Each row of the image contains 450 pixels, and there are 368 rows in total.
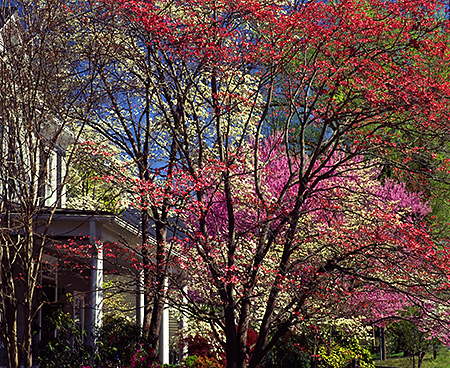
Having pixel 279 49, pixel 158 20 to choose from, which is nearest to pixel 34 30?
pixel 158 20

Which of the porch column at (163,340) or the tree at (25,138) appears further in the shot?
the porch column at (163,340)

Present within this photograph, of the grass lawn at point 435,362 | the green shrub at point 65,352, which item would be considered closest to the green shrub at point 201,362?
the green shrub at point 65,352

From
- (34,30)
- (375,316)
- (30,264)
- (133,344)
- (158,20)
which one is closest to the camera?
(30,264)

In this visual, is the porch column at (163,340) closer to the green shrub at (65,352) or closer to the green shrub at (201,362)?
the green shrub at (201,362)

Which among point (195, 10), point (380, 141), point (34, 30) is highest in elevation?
point (195, 10)

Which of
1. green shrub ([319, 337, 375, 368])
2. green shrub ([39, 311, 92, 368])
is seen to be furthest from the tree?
green shrub ([319, 337, 375, 368])

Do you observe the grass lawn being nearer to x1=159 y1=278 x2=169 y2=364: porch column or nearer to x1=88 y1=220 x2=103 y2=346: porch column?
x1=159 y1=278 x2=169 y2=364: porch column

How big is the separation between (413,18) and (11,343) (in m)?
8.26

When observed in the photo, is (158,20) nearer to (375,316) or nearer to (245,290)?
(245,290)

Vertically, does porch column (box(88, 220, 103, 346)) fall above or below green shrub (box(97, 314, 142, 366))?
above

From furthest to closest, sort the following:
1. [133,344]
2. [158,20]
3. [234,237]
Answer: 1. [133,344]
2. [234,237]
3. [158,20]

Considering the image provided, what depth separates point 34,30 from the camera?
27.1ft

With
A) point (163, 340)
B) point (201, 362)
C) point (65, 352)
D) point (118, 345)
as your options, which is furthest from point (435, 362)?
point (65, 352)

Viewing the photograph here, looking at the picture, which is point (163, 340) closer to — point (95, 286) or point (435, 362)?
point (95, 286)
